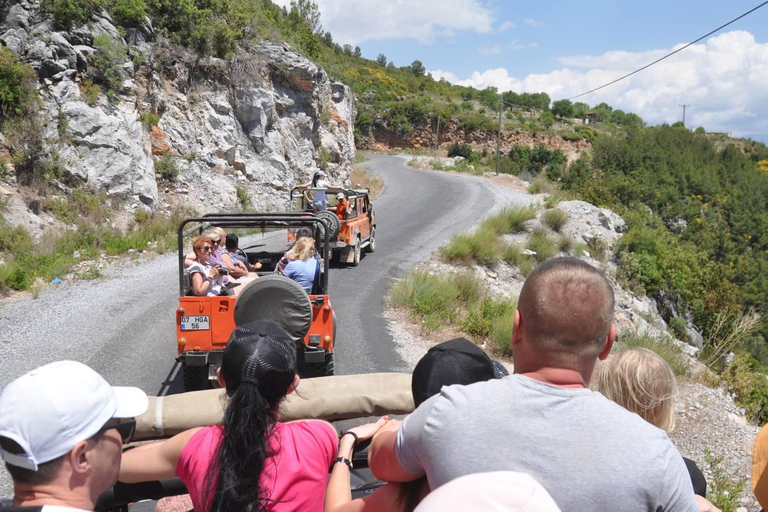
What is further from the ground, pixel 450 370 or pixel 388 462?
pixel 450 370

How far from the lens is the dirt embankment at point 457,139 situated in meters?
60.4

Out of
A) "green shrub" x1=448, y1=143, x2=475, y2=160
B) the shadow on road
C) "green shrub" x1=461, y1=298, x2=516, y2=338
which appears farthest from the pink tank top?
"green shrub" x1=448, y1=143, x2=475, y2=160

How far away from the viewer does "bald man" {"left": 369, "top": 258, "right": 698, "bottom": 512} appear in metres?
1.59

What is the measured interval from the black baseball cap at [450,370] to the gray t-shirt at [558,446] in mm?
321

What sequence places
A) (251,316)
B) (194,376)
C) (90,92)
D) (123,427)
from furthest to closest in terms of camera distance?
(90,92)
(194,376)
(251,316)
(123,427)

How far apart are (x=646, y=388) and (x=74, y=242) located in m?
13.1

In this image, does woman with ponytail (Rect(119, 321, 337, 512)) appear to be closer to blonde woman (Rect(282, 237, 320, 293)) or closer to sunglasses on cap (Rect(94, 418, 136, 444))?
sunglasses on cap (Rect(94, 418, 136, 444))

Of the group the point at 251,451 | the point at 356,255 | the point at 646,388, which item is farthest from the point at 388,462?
the point at 356,255

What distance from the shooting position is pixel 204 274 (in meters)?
6.21

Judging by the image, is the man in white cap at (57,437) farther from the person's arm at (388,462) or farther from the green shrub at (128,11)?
the green shrub at (128,11)

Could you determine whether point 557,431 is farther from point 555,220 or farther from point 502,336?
point 555,220

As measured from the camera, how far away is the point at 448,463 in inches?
65.2

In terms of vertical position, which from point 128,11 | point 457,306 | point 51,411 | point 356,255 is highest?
point 128,11

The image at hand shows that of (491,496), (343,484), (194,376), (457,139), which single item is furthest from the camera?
(457,139)
